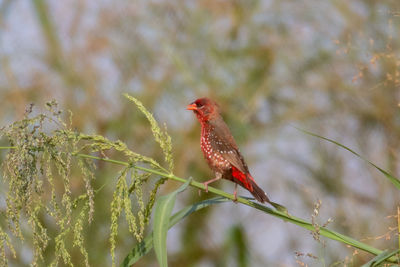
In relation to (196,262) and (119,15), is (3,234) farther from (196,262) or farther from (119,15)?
(119,15)

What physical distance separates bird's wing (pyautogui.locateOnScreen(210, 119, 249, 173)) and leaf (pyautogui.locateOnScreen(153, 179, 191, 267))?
120cm

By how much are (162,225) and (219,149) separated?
148 centimetres

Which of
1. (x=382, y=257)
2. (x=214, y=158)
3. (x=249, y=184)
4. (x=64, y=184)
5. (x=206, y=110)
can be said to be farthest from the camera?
(x=206, y=110)

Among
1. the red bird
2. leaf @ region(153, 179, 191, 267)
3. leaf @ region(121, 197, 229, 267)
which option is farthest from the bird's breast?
leaf @ region(153, 179, 191, 267)

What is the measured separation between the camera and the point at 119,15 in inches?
229

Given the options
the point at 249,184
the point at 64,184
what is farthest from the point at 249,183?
the point at 64,184

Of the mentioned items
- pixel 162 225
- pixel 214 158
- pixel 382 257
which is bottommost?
pixel 382 257

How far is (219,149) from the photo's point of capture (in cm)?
313

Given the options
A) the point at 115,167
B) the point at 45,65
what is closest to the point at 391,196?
the point at 115,167

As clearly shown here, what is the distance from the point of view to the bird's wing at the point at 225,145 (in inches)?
117

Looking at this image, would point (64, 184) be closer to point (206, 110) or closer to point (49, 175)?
point (49, 175)

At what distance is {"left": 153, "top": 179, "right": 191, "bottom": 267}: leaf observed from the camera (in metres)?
1.63

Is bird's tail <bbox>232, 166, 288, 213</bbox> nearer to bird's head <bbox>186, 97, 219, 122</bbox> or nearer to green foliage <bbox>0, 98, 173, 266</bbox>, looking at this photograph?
bird's head <bbox>186, 97, 219, 122</bbox>

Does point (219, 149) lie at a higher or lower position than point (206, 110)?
lower
